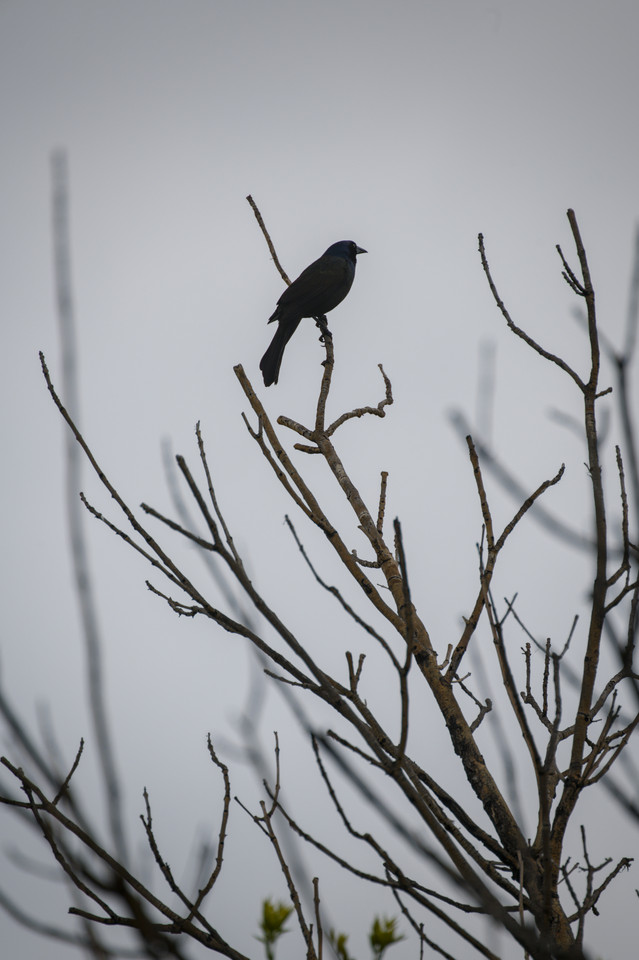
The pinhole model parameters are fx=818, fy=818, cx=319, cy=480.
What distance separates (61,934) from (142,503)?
2.64ft

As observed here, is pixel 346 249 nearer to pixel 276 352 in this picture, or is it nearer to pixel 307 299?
pixel 307 299

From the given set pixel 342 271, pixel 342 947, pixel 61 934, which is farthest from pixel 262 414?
pixel 342 271

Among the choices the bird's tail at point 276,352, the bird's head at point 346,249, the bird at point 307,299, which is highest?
the bird's head at point 346,249

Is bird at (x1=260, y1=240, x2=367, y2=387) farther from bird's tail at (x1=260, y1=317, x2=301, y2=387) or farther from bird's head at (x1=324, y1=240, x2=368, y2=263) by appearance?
bird's head at (x1=324, y1=240, x2=368, y2=263)

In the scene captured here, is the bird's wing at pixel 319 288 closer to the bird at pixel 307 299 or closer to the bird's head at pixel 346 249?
the bird at pixel 307 299

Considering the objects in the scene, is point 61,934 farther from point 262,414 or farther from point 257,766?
point 262,414

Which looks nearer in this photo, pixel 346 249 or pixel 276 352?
pixel 276 352

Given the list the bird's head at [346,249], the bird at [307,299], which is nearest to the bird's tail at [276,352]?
the bird at [307,299]

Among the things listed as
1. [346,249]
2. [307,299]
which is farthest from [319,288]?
[346,249]

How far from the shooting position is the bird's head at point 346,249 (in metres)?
7.93

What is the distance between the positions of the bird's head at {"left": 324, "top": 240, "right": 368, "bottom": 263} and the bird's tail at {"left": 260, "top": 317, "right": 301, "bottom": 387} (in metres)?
1.93

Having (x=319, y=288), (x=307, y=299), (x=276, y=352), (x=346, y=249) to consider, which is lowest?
(x=276, y=352)

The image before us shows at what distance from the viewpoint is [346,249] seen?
7.99m

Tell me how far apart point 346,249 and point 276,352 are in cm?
247
